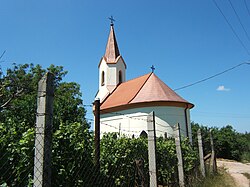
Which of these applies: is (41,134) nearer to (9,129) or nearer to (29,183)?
(29,183)

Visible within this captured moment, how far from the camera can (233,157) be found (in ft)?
89.1

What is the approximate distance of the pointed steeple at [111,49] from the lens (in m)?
31.2

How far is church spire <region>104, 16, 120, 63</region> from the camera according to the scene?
31206 millimetres

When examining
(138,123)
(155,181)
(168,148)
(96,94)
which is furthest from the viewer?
(96,94)

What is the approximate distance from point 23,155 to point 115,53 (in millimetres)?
29245

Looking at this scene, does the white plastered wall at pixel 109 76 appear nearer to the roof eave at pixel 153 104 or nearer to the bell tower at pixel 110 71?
the bell tower at pixel 110 71

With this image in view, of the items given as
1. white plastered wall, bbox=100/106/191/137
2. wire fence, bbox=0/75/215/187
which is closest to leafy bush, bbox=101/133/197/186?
wire fence, bbox=0/75/215/187

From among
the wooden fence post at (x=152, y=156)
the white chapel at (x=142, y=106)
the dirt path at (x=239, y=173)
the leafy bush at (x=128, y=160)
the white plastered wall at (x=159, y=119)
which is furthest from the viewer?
the white chapel at (x=142, y=106)

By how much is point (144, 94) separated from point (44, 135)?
2019 cm

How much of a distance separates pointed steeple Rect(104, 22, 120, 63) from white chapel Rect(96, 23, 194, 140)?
325cm

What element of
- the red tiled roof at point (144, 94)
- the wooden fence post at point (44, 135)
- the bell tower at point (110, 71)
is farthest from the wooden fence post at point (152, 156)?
the bell tower at point (110, 71)

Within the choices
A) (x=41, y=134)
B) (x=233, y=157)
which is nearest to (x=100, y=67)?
(x=233, y=157)

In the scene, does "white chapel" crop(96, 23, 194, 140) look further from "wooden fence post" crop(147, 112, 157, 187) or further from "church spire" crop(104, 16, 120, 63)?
"wooden fence post" crop(147, 112, 157, 187)

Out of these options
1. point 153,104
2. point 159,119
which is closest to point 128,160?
point 159,119
